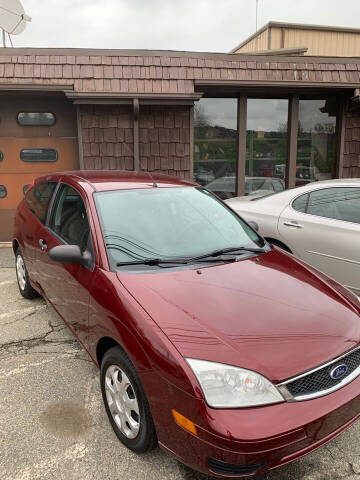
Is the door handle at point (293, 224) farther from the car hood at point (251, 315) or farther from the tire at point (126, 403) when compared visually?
the tire at point (126, 403)

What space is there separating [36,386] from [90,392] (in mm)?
413

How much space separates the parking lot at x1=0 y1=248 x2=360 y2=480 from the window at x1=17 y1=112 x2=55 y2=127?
4773 millimetres

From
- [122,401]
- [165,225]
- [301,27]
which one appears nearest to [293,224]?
[165,225]

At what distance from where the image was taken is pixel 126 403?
212cm

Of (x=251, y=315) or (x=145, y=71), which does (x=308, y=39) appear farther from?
(x=251, y=315)

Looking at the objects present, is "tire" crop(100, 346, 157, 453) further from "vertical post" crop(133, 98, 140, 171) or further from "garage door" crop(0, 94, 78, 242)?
"garage door" crop(0, 94, 78, 242)

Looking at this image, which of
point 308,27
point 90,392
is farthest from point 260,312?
point 308,27

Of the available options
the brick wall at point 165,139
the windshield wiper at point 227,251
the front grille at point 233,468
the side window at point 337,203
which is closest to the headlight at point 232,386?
the front grille at point 233,468

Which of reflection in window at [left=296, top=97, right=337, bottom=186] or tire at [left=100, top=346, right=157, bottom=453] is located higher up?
reflection in window at [left=296, top=97, right=337, bottom=186]

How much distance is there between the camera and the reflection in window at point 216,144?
297 inches

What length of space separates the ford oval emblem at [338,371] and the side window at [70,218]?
5.67 ft

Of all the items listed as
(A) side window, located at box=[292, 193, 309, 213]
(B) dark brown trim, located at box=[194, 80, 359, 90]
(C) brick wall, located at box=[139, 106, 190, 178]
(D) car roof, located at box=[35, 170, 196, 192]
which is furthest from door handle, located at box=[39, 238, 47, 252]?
(B) dark brown trim, located at box=[194, 80, 359, 90]

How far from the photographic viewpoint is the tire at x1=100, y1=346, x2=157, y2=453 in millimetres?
1977

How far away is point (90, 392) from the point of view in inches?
108
